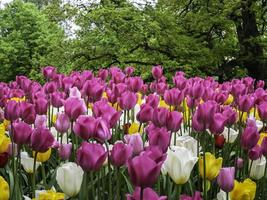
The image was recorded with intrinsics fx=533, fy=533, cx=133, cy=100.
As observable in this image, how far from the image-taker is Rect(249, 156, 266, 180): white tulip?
2012 millimetres

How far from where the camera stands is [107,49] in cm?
977

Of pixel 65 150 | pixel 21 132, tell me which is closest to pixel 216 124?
pixel 65 150

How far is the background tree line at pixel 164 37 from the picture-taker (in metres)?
9.60

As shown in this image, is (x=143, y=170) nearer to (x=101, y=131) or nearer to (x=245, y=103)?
(x=101, y=131)

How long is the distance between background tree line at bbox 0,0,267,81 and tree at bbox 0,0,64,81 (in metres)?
8.80

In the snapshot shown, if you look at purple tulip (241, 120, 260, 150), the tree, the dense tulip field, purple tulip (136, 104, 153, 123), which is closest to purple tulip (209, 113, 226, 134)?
the dense tulip field

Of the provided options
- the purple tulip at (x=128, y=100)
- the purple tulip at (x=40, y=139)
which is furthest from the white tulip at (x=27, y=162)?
the purple tulip at (x=128, y=100)

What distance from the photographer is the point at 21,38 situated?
68.9ft

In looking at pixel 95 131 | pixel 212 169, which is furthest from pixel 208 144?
pixel 95 131

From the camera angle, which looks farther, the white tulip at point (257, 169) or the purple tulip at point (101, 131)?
the white tulip at point (257, 169)

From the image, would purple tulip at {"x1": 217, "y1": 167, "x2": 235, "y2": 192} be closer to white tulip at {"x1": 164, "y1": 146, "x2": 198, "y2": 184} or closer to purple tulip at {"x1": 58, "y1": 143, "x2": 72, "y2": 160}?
white tulip at {"x1": 164, "y1": 146, "x2": 198, "y2": 184}

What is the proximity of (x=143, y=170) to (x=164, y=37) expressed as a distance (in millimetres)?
8628

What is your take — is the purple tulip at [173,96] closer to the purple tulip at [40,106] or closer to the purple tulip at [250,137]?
the purple tulip at [40,106]

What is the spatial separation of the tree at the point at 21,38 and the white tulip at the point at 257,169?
17504 mm
